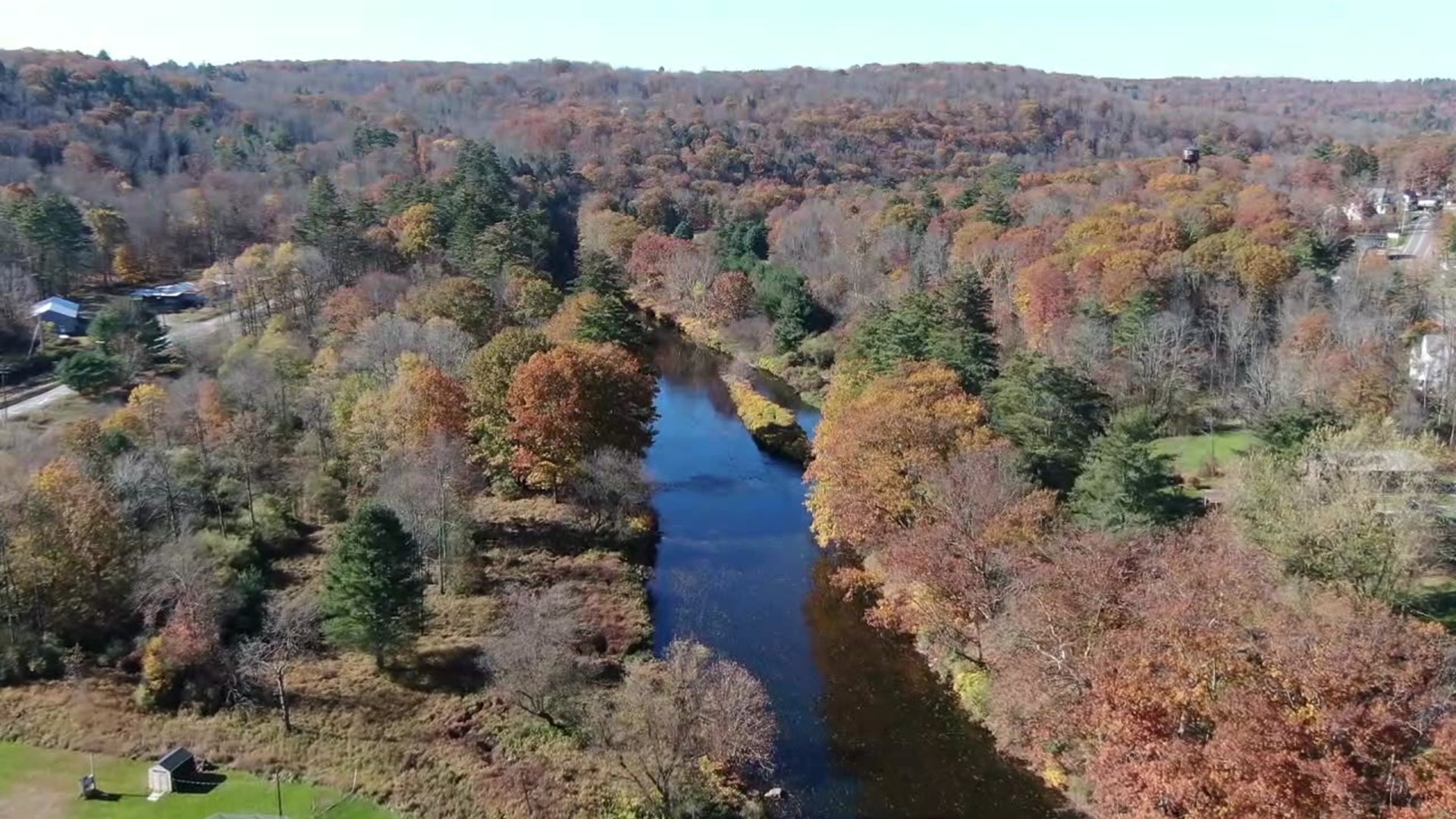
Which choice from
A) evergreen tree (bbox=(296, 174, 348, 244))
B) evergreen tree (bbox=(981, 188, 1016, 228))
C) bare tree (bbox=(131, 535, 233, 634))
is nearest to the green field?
bare tree (bbox=(131, 535, 233, 634))

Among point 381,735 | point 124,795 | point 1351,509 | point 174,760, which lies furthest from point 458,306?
point 1351,509

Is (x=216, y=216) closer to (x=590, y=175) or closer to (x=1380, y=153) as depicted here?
(x=590, y=175)

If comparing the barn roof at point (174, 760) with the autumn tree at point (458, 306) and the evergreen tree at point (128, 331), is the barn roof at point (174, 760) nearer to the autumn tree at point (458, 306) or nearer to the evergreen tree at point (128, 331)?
the autumn tree at point (458, 306)

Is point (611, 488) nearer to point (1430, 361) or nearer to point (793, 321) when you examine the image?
point (793, 321)

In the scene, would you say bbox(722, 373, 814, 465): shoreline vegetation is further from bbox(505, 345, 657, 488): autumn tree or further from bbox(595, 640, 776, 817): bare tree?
bbox(595, 640, 776, 817): bare tree

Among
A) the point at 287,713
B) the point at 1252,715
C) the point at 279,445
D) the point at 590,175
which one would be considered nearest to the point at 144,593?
the point at 287,713

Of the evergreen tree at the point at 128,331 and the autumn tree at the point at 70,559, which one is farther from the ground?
the evergreen tree at the point at 128,331

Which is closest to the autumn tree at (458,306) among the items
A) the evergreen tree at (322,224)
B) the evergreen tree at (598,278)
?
the evergreen tree at (598,278)
